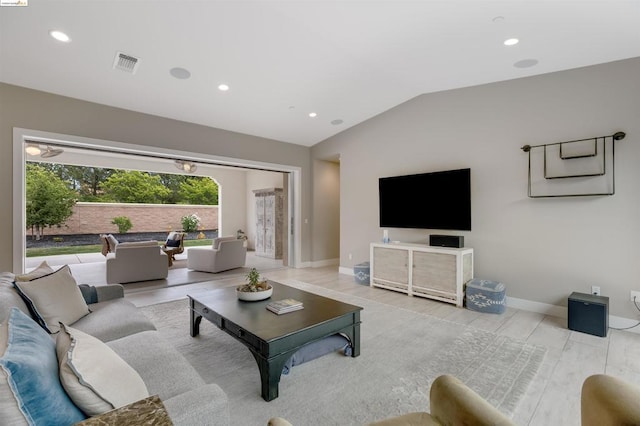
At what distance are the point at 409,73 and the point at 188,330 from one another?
173 inches

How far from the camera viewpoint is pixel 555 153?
3732 millimetres

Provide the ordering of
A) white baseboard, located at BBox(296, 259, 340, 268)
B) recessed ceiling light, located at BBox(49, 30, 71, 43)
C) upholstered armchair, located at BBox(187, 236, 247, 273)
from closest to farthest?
recessed ceiling light, located at BBox(49, 30, 71, 43), upholstered armchair, located at BBox(187, 236, 247, 273), white baseboard, located at BBox(296, 259, 340, 268)

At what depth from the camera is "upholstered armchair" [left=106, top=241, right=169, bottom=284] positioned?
5.16 metres

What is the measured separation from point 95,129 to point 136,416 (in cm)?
465

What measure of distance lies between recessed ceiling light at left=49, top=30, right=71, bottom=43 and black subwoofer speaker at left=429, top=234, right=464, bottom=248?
201 inches

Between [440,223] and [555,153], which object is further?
[440,223]

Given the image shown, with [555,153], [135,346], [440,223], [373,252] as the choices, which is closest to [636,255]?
[555,153]

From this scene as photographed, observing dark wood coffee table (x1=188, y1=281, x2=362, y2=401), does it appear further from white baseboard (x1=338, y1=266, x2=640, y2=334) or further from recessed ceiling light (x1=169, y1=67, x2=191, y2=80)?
recessed ceiling light (x1=169, y1=67, x2=191, y2=80)

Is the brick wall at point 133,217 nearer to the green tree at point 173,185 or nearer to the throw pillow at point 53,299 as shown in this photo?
the green tree at point 173,185

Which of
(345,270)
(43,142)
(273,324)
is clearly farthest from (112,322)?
(345,270)

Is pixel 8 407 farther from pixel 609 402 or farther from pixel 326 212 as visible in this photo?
pixel 326 212

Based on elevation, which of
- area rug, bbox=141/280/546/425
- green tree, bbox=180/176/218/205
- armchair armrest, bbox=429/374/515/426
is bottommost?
area rug, bbox=141/280/546/425

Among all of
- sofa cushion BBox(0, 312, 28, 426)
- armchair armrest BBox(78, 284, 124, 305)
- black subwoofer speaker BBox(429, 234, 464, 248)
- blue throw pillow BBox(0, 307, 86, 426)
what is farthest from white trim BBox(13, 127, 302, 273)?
sofa cushion BBox(0, 312, 28, 426)

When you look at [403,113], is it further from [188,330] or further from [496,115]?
[188,330]
